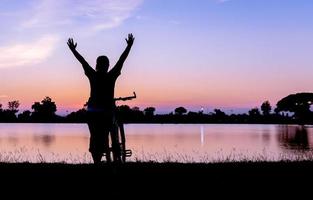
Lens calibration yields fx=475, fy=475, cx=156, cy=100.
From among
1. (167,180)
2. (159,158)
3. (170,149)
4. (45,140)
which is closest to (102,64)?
(167,180)

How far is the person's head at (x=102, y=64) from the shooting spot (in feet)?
26.3

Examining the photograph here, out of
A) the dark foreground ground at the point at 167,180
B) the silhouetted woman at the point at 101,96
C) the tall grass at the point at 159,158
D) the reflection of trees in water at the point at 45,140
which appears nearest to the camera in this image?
the silhouetted woman at the point at 101,96

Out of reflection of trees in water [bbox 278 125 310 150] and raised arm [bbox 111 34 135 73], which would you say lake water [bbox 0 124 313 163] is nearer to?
reflection of trees in water [bbox 278 125 310 150]

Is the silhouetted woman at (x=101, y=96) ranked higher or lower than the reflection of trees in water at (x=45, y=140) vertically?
higher

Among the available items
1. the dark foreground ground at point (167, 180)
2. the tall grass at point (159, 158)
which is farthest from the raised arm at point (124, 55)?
the tall grass at point (159, 158)

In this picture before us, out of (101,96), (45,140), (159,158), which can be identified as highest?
(101,96)

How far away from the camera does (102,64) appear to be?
26.4 ft

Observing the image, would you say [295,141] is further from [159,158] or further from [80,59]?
[80,59]

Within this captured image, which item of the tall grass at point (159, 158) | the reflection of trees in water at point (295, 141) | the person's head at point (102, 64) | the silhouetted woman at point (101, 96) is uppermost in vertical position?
the person's head at point (102, 64)

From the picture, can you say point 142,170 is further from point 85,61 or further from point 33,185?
point 85,61

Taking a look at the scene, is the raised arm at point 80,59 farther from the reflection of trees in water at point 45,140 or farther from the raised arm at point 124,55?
the reflection of trees in water at point 45,140

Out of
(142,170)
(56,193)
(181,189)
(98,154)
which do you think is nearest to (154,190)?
(181,189)

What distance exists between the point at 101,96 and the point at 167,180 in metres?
2.70

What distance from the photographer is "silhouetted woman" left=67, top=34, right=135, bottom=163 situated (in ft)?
26.1
